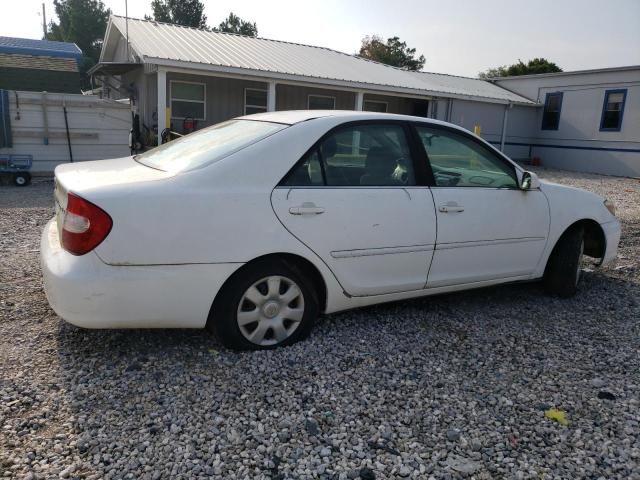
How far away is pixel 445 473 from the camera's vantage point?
2453 millimetres

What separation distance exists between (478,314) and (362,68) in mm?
16549

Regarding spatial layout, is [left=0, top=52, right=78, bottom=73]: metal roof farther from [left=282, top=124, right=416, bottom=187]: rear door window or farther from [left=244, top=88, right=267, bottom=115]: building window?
[left=282, top=124, right=416, bottom=187]: rear door window

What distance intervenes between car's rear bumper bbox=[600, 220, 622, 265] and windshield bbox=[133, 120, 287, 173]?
10.9 ft

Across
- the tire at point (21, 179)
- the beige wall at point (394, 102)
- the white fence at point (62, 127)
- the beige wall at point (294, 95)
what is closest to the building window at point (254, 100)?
the beige wall at point (294, 95)

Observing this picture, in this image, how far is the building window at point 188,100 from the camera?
1712cm

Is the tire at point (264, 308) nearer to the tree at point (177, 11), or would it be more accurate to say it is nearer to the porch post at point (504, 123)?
the porch post at point (504, 123)

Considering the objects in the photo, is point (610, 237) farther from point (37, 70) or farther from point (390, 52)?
point (390, 52)

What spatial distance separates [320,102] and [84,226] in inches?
705

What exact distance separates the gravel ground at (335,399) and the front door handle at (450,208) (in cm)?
88

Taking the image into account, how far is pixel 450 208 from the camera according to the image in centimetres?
396

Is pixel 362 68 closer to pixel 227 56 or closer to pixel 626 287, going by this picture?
pixel 227 56

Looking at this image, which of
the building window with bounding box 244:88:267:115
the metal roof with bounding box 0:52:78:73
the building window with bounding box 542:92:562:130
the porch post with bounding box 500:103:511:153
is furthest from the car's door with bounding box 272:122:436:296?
the building window with bounding box 542:92:562:130

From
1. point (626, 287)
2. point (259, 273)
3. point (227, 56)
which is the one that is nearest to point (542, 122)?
point (227, 56)

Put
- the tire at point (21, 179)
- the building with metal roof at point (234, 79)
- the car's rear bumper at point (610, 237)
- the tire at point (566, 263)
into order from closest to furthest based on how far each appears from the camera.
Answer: the tire at point (566, 263) → the car's rear bumper at point (610, 237) → the tire at point (21, 179) → the building with metal roof at point (234, 79)
